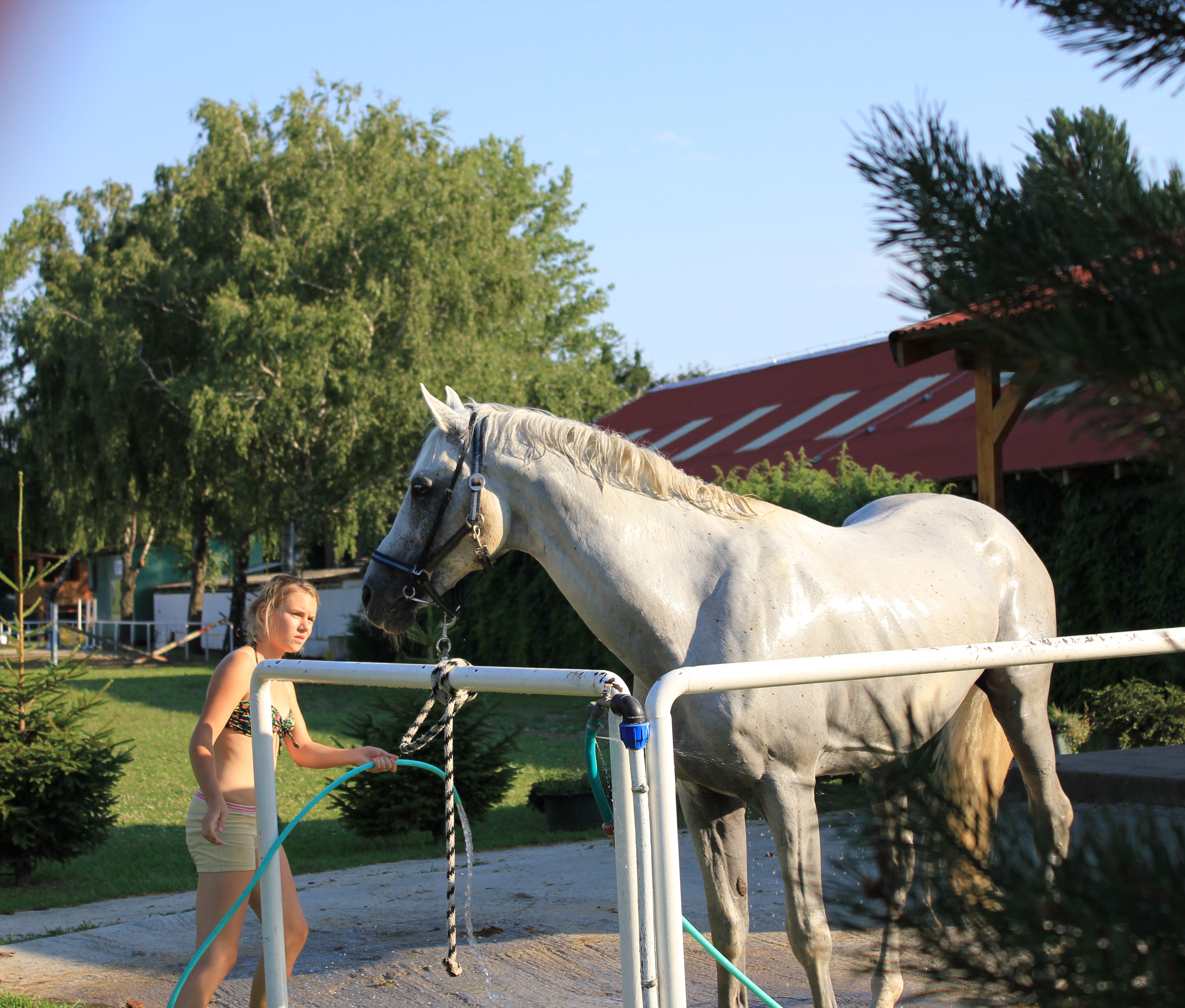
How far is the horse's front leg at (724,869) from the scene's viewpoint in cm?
304

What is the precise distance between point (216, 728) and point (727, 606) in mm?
1641

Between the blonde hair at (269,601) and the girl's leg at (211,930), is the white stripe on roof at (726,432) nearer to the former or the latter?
the blonde hair at (269,601)

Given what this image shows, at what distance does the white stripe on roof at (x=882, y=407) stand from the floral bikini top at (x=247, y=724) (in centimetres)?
1395

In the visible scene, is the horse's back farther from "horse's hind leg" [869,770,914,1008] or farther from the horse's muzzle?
"horse's hind leg" [869,770,914,1008]

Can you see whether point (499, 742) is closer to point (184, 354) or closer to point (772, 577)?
point (772, 577)

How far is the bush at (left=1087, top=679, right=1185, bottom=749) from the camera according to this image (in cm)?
817

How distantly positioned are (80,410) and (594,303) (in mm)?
18938

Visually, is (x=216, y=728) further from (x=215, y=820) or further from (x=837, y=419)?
(x=837, y=419)

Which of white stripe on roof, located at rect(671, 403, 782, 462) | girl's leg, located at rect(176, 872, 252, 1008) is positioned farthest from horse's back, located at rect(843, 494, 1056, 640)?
white stripe on roof, located at rect(671, 403, 782, 462)

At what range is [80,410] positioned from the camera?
24797mm

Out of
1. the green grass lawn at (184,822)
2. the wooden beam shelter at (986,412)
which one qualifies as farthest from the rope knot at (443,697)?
the green grass lawn at (184,822)

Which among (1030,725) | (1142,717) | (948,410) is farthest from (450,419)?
(948,410)

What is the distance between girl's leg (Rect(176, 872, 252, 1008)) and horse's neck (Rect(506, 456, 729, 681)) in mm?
1391

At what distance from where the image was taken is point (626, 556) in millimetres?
3053
